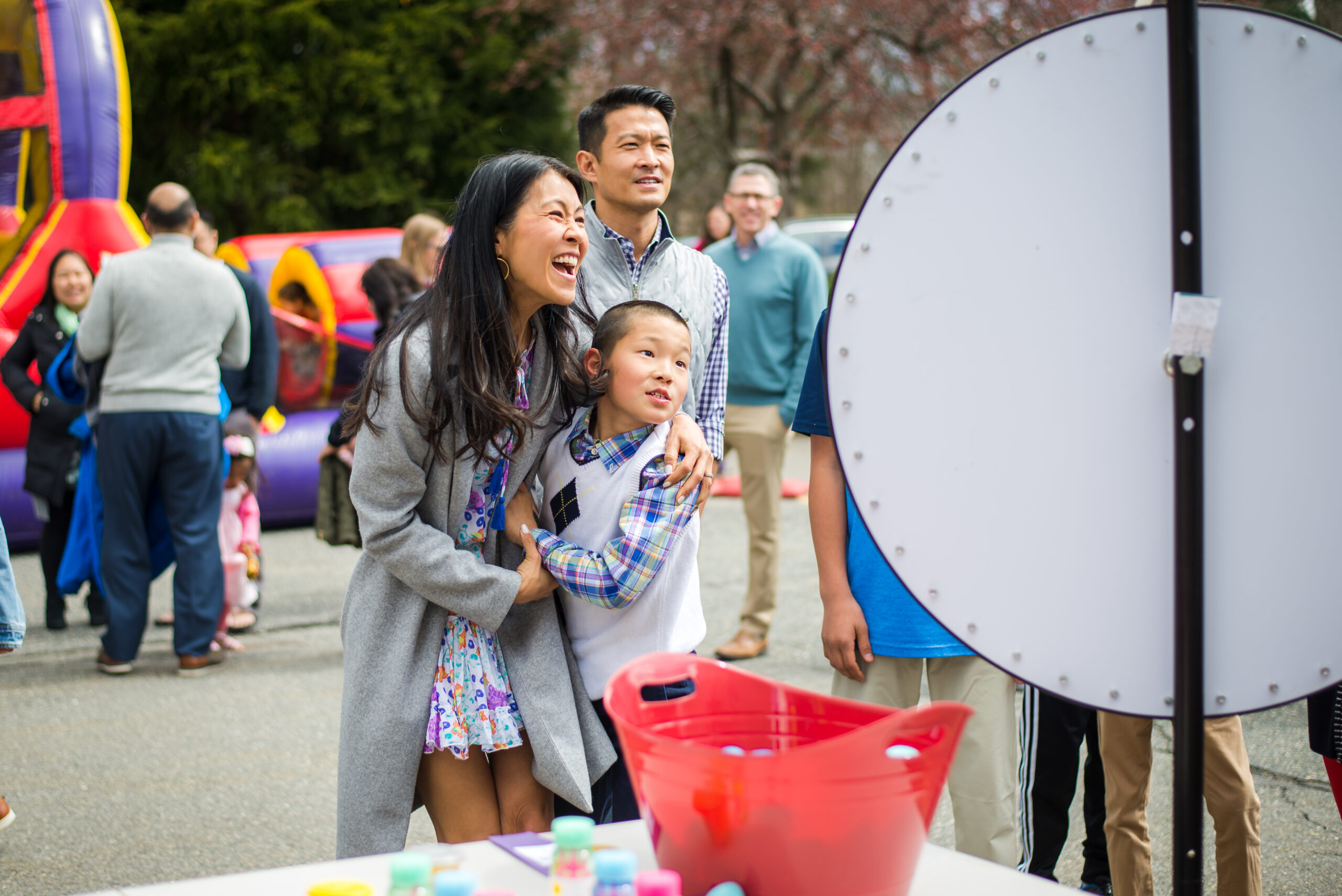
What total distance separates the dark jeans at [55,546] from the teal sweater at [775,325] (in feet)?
10.9

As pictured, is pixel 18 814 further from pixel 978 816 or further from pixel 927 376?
pixel 927 376

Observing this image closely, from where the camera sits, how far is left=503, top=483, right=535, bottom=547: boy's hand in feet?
7.31

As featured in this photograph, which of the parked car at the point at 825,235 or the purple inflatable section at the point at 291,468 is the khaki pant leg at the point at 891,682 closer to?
the purple inflatable section at the point at 291,468

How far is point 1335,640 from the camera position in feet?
4.36

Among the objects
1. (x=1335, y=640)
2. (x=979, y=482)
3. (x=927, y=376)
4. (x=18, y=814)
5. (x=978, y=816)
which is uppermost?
(x=927, y=376)

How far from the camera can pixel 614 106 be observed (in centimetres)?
306

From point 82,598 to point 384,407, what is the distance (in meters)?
5.78

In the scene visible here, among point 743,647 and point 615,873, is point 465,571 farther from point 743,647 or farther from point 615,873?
point 743,647

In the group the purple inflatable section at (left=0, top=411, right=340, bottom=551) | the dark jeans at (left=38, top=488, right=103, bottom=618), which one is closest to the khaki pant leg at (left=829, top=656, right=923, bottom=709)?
the dark jeans at (left=38, top=488, right=103, bottom=618)

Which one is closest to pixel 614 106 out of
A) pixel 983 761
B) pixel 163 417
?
pixel 983 761

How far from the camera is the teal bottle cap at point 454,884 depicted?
126 cm

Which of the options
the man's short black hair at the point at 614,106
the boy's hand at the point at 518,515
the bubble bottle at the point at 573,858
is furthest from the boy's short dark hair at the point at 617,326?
the bubble bottle at the point at 573,858

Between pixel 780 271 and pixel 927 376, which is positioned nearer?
pixel 927 376

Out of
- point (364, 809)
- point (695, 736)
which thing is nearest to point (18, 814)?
point (364, 809)
